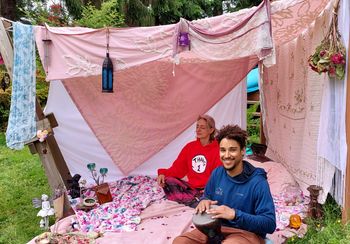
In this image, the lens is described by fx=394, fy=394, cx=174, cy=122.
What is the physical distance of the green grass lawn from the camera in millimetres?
3838

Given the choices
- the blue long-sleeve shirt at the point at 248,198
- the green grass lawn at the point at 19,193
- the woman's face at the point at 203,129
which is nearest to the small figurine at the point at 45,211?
the green grass lawn at the point at 19,193

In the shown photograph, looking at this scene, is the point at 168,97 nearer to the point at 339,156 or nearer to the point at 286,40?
the point at 286,40

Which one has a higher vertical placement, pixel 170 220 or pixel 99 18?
pixel 99 18

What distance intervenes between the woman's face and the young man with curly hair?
1.34m

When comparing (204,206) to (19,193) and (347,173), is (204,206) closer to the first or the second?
(347,173)

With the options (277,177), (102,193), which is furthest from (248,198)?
(277,177)

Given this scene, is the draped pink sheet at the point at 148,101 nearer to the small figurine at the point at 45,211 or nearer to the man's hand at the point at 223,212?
the small figurine at the point at 45,211

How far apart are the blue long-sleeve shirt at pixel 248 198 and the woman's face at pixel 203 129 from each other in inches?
53.3

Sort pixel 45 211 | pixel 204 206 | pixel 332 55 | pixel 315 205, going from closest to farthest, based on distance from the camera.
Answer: pixel 204 206 < pixel 332 55 < pixel 315 205 < pixel 45 211

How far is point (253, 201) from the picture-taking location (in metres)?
2.36

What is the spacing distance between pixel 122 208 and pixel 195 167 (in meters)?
0.83

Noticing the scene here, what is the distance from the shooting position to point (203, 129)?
3916mm

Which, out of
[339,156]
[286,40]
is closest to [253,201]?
[339,156]

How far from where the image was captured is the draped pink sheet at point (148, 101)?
15.4 feet
